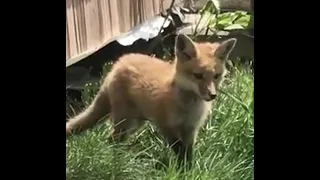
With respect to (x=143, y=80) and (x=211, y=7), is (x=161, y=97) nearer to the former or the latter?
(x=143, y=80)

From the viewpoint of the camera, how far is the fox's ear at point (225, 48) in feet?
3.74

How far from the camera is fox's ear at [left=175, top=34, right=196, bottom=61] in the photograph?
1.14 metres

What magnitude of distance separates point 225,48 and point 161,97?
130mm

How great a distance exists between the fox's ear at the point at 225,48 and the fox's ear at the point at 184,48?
4 centimetres

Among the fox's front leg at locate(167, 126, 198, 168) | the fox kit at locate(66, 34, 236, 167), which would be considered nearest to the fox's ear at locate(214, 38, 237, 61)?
the fox kit at locate(66, 34, 236, 167)

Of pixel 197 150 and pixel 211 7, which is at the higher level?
pixel 211 7

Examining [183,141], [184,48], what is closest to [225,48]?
[184,48]

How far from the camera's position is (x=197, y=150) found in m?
1.17

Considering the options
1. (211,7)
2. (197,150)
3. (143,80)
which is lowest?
(197,150)

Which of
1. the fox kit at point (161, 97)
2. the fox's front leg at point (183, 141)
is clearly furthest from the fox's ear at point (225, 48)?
the fox's front leg at point (183, 141)

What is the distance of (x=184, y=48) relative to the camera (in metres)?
1.15
